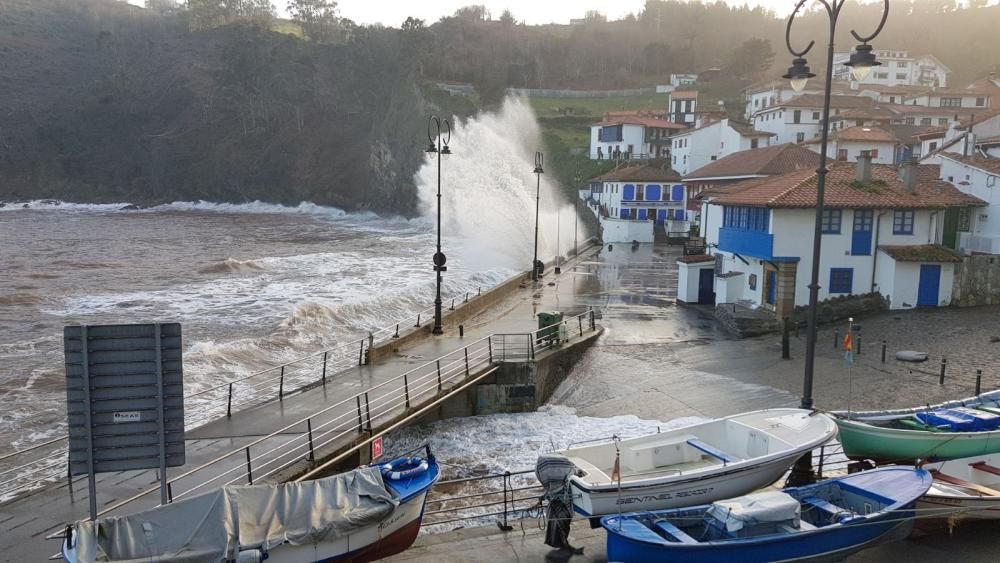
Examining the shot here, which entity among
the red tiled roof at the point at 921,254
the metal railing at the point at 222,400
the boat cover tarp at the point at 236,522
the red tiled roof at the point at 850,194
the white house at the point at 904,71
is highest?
the white house at the point at 904,71

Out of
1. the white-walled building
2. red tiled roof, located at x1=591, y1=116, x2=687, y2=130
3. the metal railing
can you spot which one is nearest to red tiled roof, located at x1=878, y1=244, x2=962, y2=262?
the white-walled building

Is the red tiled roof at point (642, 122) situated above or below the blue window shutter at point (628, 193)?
above

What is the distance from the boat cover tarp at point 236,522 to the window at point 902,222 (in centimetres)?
2298

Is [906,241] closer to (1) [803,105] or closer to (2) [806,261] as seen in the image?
(2) [806,261]

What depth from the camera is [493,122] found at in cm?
9375

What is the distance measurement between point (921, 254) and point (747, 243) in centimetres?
574

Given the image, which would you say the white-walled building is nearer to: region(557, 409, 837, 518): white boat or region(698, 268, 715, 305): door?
region(698, 268, 715, 305): door

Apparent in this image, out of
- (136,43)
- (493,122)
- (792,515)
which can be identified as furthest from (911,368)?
(136,43)

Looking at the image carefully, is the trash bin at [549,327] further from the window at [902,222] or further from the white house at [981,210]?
the white house at [981,210]

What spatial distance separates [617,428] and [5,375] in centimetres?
1743

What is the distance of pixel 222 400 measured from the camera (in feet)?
56.8

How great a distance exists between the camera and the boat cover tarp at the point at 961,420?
10.8 m

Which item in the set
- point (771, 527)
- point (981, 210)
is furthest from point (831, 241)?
point (771, 527)

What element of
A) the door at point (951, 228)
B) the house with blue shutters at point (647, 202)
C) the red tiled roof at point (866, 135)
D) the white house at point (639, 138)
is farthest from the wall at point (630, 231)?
the white house at point (639, 138)
